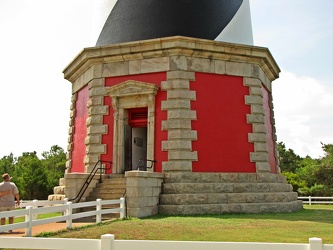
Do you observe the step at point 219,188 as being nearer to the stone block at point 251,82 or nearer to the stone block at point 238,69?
the stone block at point 251,82

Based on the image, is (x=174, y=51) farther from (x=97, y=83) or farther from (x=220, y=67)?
(x=97, y=83)

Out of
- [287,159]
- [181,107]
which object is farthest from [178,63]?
[287,159]

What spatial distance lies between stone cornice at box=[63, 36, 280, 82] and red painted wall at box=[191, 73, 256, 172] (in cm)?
83

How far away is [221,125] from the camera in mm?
13156

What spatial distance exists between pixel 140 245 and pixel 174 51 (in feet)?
32.7

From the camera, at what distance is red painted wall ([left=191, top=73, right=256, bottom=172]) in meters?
12.8

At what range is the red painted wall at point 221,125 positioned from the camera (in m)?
A: 12.8

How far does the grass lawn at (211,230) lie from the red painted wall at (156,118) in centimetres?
312

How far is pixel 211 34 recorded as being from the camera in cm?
1416

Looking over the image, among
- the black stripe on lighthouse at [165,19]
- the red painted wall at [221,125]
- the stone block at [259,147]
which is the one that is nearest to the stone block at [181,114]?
the red painted wall at [221,125]

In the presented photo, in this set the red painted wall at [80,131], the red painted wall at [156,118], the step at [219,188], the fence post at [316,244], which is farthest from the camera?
the red painted wall at [80,131]

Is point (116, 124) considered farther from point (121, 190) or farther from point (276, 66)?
point (276, 66)

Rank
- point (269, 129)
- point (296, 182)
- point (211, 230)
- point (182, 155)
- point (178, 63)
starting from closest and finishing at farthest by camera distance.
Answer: point (211, 230) → point (182, 155) → point (178, 63) → point (269, 129) → point (296, 182)

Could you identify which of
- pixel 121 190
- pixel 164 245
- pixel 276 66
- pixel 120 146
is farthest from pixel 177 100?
pixel 164 245
